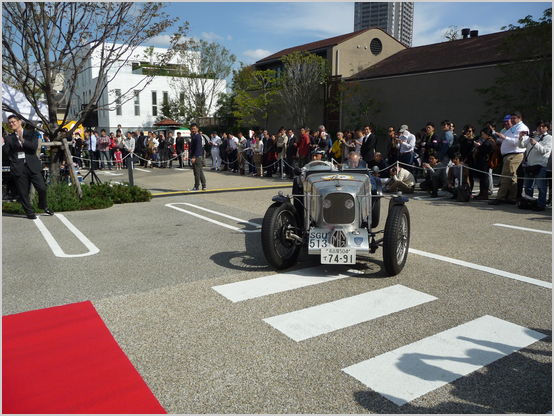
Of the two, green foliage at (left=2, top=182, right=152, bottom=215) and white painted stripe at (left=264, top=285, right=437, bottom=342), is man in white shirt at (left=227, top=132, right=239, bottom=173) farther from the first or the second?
white painted stripe at (left=264, top=285, right=437, bottom=342)

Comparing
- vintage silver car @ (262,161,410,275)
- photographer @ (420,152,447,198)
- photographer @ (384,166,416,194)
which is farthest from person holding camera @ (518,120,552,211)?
vintage silver car @ (262,161,410,275)

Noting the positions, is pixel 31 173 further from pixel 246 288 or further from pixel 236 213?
pixel 246 288

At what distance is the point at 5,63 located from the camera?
11094 millimetres

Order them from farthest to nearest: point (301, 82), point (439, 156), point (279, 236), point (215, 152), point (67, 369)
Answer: point (301, 82)
point (215, 152)
point (439, 156)
point (279, 236)
point (67, 369)

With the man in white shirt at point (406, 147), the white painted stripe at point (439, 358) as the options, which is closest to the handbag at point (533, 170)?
the man in white shirt at point (406, 147)

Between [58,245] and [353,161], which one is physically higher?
[353,161]

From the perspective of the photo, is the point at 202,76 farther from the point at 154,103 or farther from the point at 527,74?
the point at 527,74

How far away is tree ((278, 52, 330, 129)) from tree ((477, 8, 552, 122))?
43.4 feet

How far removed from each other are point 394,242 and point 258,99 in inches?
1291

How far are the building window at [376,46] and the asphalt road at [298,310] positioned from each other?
2902cm

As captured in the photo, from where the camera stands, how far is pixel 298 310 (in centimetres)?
462

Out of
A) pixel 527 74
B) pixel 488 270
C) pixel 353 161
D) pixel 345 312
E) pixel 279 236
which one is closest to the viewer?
pixel 345 312

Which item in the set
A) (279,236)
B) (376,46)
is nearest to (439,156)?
(279,236)

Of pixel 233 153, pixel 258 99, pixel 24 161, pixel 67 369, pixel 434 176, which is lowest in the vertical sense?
pixel 67 369
